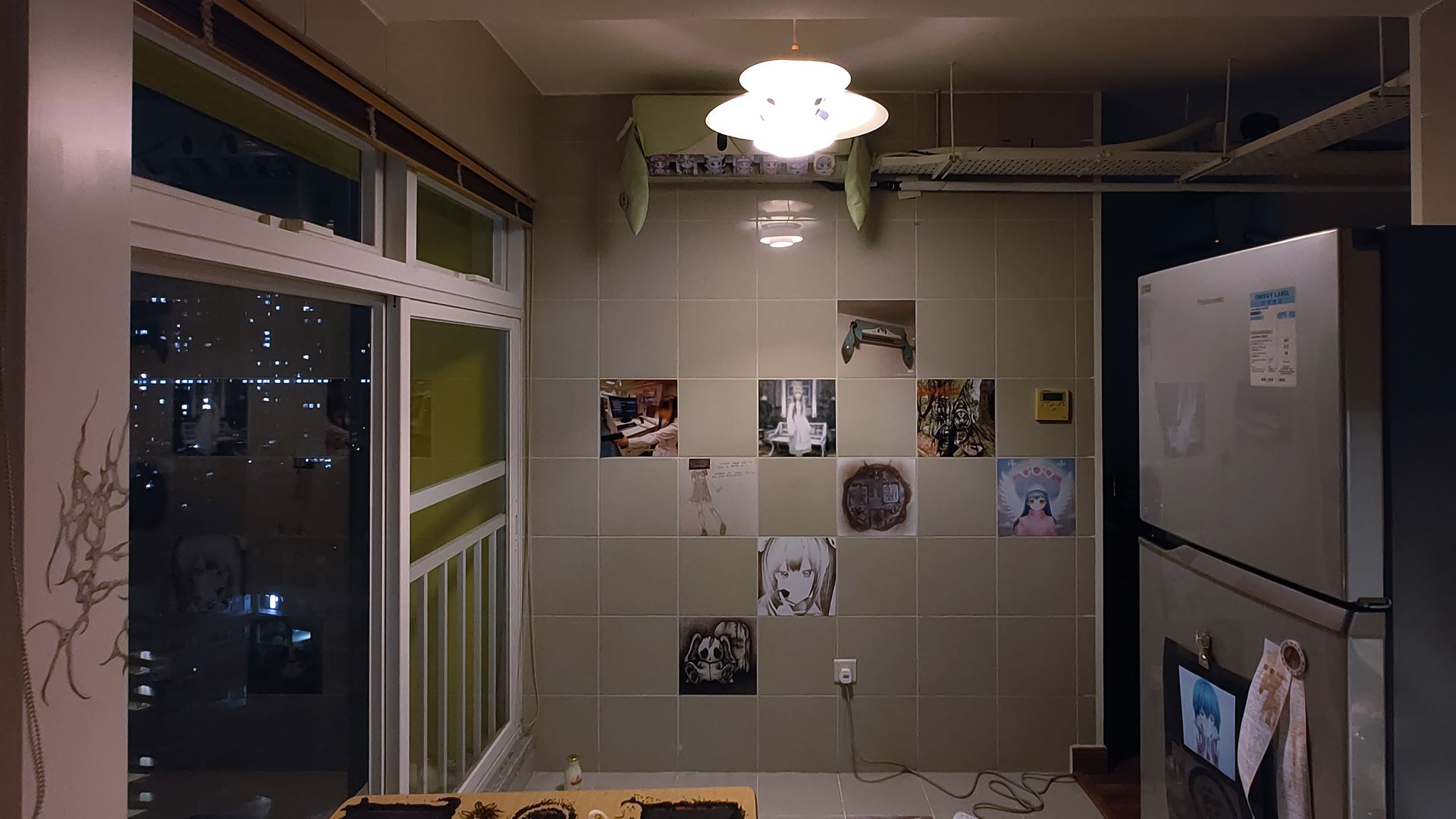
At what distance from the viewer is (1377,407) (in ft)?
3.92

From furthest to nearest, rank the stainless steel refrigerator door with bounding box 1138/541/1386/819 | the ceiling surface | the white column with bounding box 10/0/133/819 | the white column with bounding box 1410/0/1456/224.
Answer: the ceiling surface < the white column with bounding box 1410/0/1456/224 < the stainless steel refrigerator door with bounding box 1138/541/1386/819 < the white column with bounding box 10/0/133/819

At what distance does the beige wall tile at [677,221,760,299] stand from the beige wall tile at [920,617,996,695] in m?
1.46

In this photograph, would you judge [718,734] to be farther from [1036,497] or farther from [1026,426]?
[1026,426]

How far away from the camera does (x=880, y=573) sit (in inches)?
120

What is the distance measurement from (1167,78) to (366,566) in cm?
311

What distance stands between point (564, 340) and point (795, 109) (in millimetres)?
1670

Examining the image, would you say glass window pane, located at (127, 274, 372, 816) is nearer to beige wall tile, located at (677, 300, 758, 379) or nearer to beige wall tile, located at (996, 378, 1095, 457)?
beige wall tile, located at (677, 300, 758, 379)

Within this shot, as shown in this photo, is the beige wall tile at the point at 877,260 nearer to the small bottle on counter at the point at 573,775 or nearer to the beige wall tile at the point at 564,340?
the beige wall tile at the point at 564,340

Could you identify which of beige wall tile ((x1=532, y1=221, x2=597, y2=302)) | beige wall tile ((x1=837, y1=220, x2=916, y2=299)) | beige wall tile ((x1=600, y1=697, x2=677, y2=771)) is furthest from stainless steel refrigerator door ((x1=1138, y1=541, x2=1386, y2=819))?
beige wall tile ((x1=532, y1=221, x2=597, y2=302))

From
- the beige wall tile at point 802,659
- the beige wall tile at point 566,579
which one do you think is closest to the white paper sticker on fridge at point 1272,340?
the beige wall tile at point 802,659

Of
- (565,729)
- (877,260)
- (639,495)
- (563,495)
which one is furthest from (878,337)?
(565,729)

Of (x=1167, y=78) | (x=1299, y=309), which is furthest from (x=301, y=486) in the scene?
(x=1167, y=78)

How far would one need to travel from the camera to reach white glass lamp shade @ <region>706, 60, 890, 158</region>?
1.54m

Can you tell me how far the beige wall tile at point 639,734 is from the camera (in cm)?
306
